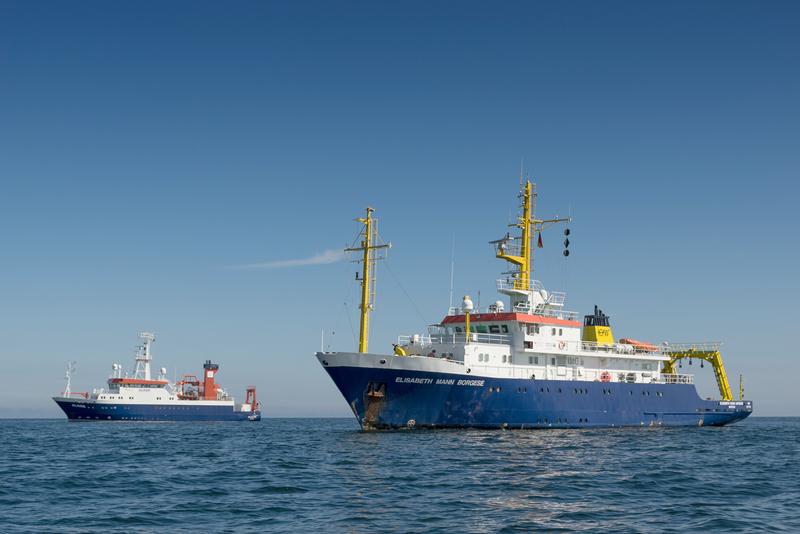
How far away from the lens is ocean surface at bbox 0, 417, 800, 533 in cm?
1761

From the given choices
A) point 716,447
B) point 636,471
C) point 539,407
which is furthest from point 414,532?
point 539,407

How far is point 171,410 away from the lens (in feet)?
283

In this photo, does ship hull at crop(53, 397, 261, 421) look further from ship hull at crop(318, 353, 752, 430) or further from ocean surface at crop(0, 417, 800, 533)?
ship hull at crop(318, 353, 752, 430)

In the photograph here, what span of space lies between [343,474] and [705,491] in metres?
11.1

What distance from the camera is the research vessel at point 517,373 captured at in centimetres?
4228

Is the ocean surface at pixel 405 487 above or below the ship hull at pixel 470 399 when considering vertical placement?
below

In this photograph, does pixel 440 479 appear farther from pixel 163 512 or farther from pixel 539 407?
pixel 539 407

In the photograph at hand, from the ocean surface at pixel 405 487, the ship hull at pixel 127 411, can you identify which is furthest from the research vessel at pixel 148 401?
the ocean surface at pixel 405 487

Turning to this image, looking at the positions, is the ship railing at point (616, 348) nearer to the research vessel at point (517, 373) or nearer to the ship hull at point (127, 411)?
the research vessel at point (517, 373)

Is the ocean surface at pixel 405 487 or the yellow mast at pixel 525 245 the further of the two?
the yellow mast at pixel 525 245

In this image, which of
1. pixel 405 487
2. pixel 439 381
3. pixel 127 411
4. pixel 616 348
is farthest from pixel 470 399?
pixel 127 411

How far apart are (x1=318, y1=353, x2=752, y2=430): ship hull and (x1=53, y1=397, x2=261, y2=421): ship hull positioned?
49.0 metres

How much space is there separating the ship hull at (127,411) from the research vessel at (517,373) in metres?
47.6

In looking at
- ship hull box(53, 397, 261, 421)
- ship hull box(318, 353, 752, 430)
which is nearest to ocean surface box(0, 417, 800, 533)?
ship hull box(318, 353, 752, 430)
